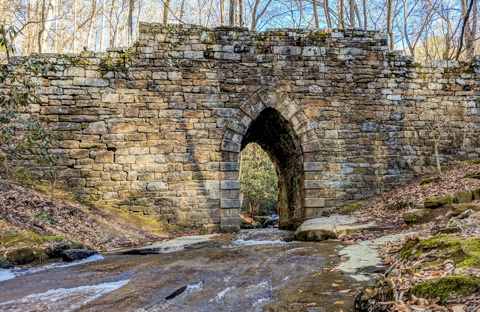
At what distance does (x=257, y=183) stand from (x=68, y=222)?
1146 cm

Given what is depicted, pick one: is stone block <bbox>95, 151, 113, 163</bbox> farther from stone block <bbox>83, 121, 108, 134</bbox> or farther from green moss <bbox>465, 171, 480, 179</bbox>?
green moss <bbox>465, 171, 480, 179</bbox>

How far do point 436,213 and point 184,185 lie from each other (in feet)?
16.6

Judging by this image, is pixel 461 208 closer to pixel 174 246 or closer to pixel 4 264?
pixel 174 246

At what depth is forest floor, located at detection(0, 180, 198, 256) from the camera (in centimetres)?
534

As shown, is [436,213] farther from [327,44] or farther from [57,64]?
[57,64]

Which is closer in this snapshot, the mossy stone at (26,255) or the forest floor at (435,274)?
the forest floor at (435,274)

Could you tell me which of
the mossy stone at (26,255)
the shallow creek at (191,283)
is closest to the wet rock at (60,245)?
the mossy stone at (26,255)

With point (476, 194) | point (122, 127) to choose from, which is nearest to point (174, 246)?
point (122, 127)

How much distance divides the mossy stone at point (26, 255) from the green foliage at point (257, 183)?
12627 mm

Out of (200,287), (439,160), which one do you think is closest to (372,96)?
(439,160)

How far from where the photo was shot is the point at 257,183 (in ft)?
55.4

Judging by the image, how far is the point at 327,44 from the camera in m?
8.72

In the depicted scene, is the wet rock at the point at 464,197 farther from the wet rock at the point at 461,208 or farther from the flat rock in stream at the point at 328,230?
the flat rock in stream at the point at 328,230

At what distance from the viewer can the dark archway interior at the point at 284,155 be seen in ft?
28.6
